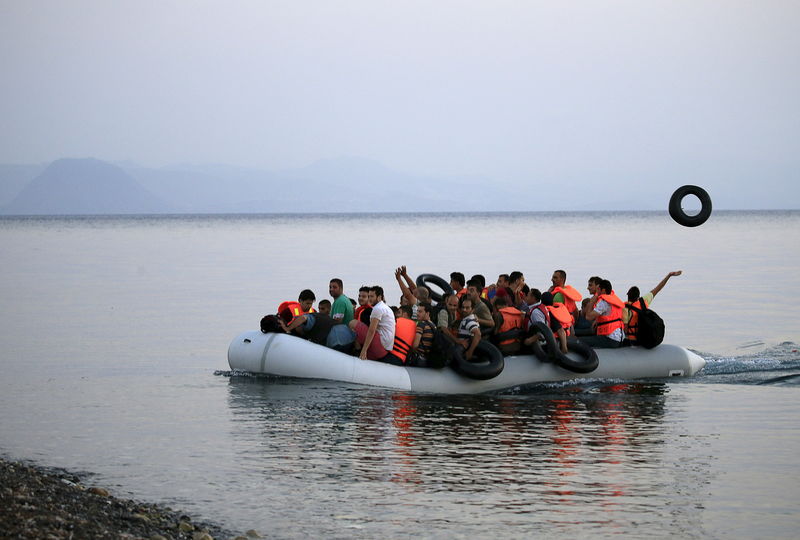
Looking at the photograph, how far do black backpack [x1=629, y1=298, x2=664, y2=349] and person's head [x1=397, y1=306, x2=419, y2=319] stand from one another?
2767 mm

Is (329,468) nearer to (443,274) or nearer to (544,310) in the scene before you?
(544,310)

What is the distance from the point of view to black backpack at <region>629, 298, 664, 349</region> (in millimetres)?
13062

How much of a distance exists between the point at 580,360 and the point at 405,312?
213cm

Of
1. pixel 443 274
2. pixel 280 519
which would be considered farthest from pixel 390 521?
pixel 443 274

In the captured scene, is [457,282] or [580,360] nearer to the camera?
[580,360]

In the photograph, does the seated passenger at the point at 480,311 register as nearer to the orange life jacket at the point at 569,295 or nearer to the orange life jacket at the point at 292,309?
the orange life jacket at the point at 569,295

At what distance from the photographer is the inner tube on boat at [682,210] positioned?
58.9 feet

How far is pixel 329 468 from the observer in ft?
27.9

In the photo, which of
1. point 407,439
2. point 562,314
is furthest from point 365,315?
point 407,439

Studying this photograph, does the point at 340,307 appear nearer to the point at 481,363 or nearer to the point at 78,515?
the point at 481,363

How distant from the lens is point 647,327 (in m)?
13.1

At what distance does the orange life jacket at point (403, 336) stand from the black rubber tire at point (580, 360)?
5.66 ft

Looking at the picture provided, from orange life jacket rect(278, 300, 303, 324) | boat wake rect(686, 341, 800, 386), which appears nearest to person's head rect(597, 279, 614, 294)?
boat wake rect(686, 341, 800, 386)

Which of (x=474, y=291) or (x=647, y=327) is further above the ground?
(x=474, y=291)
